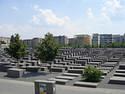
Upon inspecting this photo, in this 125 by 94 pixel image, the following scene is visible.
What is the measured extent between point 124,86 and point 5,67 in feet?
45.3

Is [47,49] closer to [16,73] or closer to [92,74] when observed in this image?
[16,73]

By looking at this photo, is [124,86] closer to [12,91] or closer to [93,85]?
[93,85]

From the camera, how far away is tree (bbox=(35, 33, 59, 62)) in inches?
848

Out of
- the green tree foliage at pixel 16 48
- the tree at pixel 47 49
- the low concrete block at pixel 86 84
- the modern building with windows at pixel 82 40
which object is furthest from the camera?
the modern building with windows at pixel 82 40

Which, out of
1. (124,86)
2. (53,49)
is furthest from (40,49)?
(124,86)

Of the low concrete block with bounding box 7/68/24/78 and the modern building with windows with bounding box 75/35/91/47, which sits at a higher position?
the modern building with windows with bounding box 75/35/91/47

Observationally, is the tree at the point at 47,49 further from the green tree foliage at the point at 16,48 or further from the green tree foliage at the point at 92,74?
the green tree foliage at the point at 92,74

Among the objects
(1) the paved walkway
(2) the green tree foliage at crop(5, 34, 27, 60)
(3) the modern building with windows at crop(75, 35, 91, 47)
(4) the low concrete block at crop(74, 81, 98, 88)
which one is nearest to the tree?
(2) the green tree foliage at crop(5, 34, 27, 60)

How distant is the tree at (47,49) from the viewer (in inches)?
848

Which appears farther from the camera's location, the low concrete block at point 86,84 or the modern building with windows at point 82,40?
the modern building with windows at point 82,40

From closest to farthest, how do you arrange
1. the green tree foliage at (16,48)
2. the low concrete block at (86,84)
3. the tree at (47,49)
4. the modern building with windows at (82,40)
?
the low concrete block at (86,84) → the tree at (47,49) → the green tree foliage at (16,48) → the modern building with windows at (82,40)

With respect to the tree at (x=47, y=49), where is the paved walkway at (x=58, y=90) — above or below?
below

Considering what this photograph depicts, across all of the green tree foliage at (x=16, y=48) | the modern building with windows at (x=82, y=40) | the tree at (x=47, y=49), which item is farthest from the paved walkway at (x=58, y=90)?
the modern building with windows at (x=82, y=40)

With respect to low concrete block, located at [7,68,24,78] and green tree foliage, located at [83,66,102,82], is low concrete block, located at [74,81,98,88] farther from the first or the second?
low concrete block, located at [7,68,24,78]
